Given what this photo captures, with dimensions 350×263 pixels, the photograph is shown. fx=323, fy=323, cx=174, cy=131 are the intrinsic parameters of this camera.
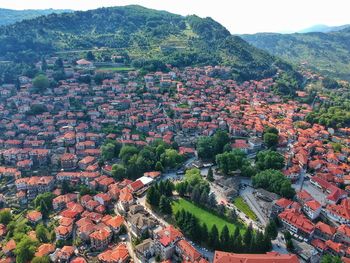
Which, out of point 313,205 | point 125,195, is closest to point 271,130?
point 313,205

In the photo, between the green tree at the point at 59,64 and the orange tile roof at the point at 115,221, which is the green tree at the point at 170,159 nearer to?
the orange tile roof at the point at 115,221

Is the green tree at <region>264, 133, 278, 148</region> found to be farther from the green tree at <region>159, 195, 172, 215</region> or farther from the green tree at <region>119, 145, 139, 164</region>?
the green tree at <region>159, 195, 172, 215</region>

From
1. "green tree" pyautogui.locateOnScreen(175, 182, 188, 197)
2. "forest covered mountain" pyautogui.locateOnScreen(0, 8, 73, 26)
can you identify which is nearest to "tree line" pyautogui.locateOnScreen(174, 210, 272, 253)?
"green tree" pyautogui.locateOnScreen(175, 182, 188, 197)

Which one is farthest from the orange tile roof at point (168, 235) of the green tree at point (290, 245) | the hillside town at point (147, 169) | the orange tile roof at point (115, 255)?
the green tree at point (290, 245)

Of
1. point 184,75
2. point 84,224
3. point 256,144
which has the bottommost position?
point 84,224

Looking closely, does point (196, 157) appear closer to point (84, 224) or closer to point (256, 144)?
point (256, 144)

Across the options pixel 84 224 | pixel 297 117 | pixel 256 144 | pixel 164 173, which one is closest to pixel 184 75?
pixel 297 117
